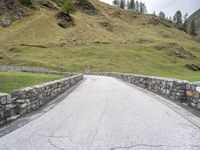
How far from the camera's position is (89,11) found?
153 m

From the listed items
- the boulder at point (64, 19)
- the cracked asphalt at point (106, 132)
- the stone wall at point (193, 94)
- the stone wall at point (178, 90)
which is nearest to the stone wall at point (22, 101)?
the cracked asphalt at point (106, 132)

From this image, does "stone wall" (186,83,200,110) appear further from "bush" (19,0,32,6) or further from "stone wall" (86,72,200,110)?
"bush" (19,0,32,6)

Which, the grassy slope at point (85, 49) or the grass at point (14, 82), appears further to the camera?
the grassy slope at point (85, 49)

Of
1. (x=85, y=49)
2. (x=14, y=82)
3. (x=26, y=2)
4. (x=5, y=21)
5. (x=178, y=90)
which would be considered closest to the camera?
(x=178, y=90)

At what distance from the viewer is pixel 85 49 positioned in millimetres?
90938

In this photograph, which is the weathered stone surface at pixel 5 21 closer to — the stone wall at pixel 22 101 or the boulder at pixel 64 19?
the boulder at pixel 64 19

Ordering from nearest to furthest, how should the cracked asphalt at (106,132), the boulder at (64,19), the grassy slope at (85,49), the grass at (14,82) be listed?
1. the cracked asphalt at (106,132)
2. the grass at (14,82)
3. the grassy slope at (85,49)
4. the boulder at (64,19)

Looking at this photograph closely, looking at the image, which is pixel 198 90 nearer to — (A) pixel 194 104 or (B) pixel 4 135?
(A) pixel 194 104

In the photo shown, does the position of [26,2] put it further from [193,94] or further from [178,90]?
[193,94]

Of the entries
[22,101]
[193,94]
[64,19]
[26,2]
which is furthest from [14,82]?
[26,2]

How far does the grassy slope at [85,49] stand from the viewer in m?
75.3

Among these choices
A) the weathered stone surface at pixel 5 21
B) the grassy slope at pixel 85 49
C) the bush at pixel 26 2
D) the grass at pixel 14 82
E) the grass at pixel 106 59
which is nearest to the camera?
the grass at pixel 14 82

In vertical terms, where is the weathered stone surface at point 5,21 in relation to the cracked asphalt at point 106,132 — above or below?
above

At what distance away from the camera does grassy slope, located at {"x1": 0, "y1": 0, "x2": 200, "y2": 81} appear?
75312 mm
